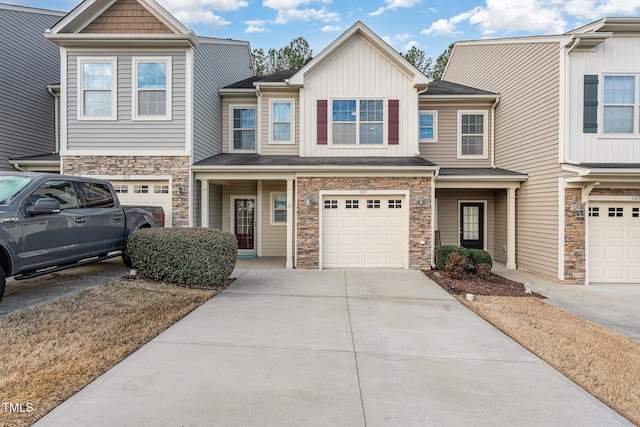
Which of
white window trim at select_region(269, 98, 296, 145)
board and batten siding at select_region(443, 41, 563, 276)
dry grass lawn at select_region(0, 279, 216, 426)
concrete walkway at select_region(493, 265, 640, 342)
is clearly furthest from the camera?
white window trim at select_region(269, 98, 296, 145)

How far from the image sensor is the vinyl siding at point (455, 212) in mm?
13078

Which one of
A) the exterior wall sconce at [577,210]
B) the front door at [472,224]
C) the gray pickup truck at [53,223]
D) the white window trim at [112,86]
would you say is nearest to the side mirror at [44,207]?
the gray pickup truck at [53,223]

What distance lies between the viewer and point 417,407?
3.21m

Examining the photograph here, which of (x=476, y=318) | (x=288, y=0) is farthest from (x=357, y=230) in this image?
(x=288, y=0)

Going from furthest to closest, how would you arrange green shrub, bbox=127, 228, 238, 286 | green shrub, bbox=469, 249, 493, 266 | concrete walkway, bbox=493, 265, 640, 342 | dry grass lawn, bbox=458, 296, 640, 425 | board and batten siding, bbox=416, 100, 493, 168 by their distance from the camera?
board and batten siding, bbox=416, 100, 493, 168
green shrub, bbox=469, 249, 493, 266
green shrub, bbox=127, 228, 238, 286
concrete walkway, bbox=493, 265, 640, 342
dry grass lawn, bbox=458, 296, 640, 425

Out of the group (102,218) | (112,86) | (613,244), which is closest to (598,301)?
(613,244)

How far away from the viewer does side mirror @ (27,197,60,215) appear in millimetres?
5426

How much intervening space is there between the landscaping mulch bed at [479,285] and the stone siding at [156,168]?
764cm

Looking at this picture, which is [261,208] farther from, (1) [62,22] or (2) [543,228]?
(2) [543,228]

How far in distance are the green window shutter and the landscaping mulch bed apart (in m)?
4.77

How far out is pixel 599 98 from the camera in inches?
365

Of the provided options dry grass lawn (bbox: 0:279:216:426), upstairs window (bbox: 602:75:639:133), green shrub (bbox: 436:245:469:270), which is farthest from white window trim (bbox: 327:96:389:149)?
dry grass lawn (bbox: 0:279:216:426)

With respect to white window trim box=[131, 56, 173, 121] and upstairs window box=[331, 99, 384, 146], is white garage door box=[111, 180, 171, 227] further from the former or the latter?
upstairs window box=[331, 99, 384, 146]

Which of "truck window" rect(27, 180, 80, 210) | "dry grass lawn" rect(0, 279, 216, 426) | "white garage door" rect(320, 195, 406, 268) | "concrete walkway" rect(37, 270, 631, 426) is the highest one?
"truck window" rect(27, 180, 80, 210)
